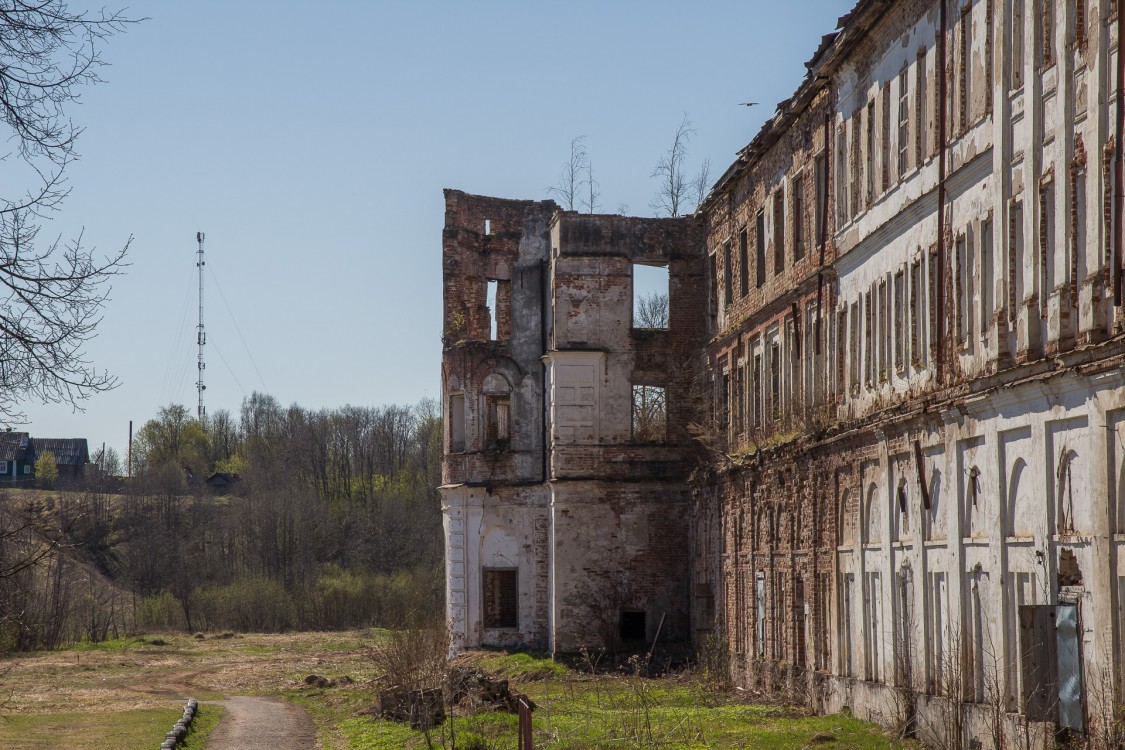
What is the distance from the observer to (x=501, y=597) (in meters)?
33.8

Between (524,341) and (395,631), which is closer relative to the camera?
(395,631)

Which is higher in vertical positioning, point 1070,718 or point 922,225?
point 922,225

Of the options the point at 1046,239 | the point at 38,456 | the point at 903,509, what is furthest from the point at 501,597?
the point at 38,456

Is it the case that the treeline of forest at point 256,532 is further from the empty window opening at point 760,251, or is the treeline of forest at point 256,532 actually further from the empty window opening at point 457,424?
the empty window opening at point 760,251

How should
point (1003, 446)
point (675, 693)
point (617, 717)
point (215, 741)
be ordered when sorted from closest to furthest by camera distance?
point (1003, 446)
point (617, 717)
point (215, 741)
point (675, 693)

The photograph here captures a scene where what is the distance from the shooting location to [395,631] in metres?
22.9

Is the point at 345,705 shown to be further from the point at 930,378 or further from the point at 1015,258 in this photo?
the point at 1015,258

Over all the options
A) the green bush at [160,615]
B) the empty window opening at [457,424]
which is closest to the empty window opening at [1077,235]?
the empty window opening at [457,424]

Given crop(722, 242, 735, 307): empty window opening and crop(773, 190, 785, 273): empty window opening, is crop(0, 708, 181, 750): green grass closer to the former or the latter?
crop(773, 190, 785, 273): empty window opening

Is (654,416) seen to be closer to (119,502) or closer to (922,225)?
(922,225)

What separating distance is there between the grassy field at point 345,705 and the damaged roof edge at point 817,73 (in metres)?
9.84

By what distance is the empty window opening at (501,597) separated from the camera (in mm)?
33656

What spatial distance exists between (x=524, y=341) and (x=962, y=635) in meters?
19.7

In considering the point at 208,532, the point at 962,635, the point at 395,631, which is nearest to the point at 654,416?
the point at 395,631
